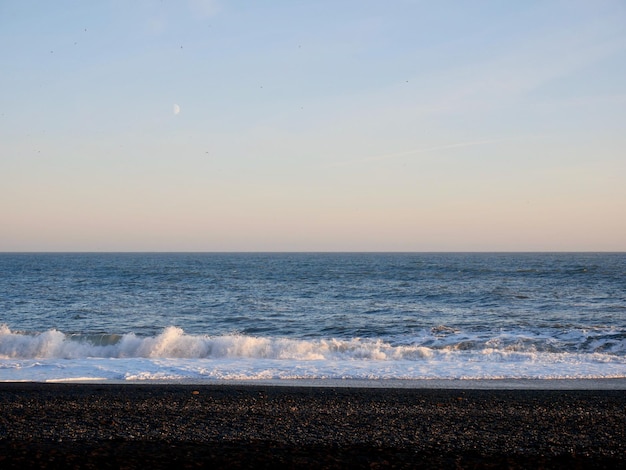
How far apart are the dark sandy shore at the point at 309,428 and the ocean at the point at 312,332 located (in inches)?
127

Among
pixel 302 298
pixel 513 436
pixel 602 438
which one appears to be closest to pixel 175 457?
pixel 513 436

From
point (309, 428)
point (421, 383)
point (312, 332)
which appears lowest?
point (312, 332)

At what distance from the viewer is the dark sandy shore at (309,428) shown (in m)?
6.88

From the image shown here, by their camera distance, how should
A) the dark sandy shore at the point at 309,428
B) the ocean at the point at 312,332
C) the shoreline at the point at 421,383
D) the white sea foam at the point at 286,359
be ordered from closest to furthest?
the dark sandy shore at the point at 309,428, the shoreline at the point at 421,383, the white sea foam at the point at 286,359, the ocean at the point at 312,332

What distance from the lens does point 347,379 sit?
1418 cm

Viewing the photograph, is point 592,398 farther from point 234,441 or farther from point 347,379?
point 234,441

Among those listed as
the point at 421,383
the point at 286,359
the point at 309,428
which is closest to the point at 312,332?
the point at 286,359

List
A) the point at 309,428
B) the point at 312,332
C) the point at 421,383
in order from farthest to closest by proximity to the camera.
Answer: the point at 312,332 → the point at 421,383 → the point at 309,428

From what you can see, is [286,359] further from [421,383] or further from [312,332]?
[312,332]

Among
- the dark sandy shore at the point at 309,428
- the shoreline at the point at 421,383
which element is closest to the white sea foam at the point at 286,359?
the shoreline at the point at 421,383

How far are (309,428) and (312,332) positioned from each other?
1602 cm

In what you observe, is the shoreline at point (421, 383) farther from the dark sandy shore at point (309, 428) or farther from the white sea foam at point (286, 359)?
the dark sandy shore at point (309, 428)

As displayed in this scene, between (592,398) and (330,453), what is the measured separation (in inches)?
242

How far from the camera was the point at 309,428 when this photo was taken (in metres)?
8.41
